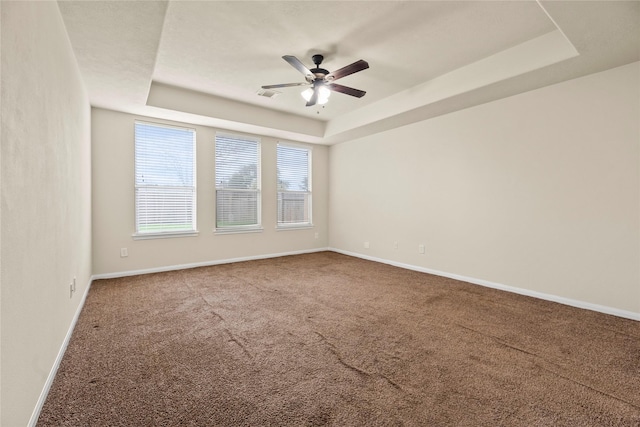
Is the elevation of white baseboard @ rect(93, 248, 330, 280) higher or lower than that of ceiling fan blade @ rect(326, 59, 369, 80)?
lower

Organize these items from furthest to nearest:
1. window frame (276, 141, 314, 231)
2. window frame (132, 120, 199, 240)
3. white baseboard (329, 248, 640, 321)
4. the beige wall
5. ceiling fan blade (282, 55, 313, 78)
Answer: window frame (276, 141, 314, 231), window frame (132, 120, 199, 240), the beige wall, white baseboard (329, 248, 640, 321), ceiling fan blade (282, 55, 313, 78)

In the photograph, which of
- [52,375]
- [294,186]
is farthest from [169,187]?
[52,375]

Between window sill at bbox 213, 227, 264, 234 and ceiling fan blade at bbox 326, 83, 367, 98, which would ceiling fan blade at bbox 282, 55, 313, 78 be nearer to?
ceiling fan blade at bbox 326, 83, 367, 98

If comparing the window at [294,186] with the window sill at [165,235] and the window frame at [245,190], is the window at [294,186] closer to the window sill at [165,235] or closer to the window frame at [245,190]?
the window frame at [245,190]

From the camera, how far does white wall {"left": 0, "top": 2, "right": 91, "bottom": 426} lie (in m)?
1.14

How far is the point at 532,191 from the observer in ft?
11.2

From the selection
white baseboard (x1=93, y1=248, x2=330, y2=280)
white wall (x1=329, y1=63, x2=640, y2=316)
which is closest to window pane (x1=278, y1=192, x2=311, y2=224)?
white baseboard (x1=93, y1=248, x2=330, y2=280)

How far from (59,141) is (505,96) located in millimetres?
4592

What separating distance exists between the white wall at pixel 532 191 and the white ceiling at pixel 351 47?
0.33 m

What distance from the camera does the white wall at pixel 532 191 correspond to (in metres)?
2.84

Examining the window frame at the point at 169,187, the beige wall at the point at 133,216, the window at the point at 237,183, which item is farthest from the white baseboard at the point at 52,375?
the window at the point at 237,183

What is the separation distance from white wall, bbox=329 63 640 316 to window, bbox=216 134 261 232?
2480 millimetres

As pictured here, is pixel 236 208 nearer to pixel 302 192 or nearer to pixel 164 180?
pixel 164 180

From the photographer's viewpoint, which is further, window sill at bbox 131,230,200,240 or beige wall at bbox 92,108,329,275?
window sill at bbox 131,230,200,240
